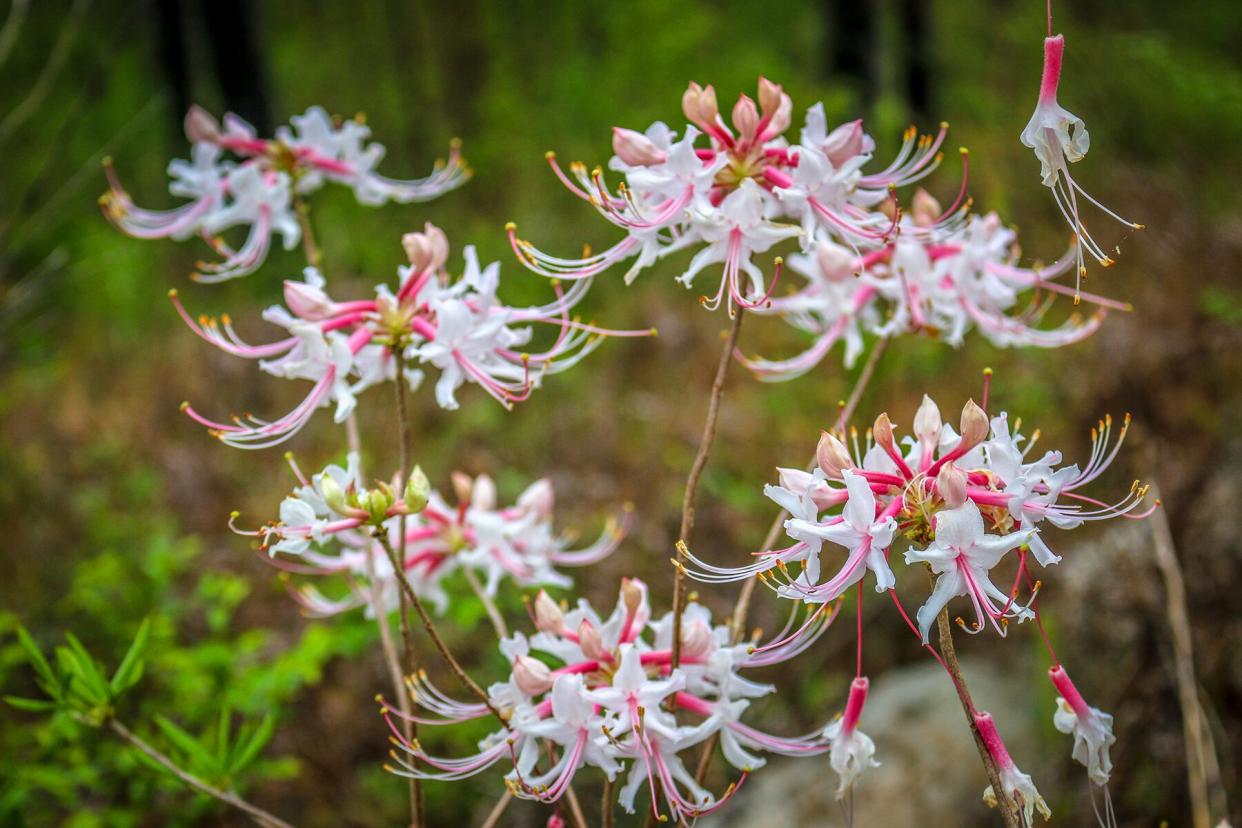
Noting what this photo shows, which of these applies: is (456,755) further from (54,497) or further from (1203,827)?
(54,497)

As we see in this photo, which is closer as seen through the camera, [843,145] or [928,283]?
[843,145]

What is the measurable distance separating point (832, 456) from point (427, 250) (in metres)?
0.68

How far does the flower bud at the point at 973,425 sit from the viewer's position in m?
1.09

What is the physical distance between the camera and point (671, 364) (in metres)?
5.95

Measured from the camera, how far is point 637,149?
1.36m

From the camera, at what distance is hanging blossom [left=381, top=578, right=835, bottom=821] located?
1221mm

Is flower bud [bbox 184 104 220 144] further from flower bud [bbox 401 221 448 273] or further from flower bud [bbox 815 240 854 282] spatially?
flower bud [bbox 815 240 854 282]

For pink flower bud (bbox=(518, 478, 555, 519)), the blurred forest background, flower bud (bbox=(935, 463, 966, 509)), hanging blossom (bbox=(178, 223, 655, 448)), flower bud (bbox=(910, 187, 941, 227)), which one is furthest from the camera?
the blurred forest background

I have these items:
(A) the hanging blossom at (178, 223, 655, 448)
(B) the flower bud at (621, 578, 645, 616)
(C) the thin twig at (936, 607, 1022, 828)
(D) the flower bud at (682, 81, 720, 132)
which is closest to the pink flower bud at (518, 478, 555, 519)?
(A) the hanging blossom at (178, 223, 655, 448)

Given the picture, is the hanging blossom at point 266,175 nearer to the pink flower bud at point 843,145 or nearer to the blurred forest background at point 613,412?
the blurred forest background at point 613,412

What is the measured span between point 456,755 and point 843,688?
130 centimetres

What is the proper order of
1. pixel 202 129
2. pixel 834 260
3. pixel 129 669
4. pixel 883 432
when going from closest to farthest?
pixel 883 432 → pixel 129 669 → pixel 834 260 → pixel 202 129

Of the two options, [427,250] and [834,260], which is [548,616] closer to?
[427,250]

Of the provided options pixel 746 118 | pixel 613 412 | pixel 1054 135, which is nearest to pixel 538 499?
pixel 746 118
